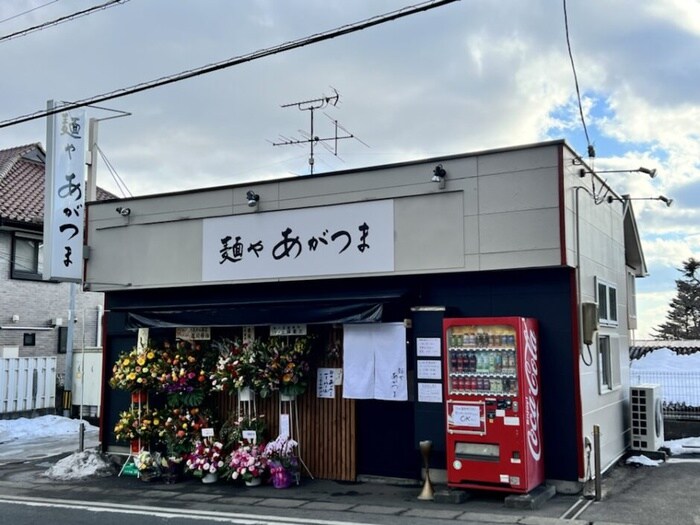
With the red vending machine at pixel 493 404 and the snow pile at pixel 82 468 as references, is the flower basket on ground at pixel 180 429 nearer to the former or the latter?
the snow pile at pixel 82 468

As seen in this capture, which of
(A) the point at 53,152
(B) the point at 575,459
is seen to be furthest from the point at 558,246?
(A) the point at 53,152

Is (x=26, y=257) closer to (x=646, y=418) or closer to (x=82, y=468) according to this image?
(x=82, y=468)

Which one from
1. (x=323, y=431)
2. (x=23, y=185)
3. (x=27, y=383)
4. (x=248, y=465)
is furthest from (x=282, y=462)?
(x=23, y=185)

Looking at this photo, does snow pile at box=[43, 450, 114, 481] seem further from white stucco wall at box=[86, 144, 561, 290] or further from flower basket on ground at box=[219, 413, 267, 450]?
white stucco wall at box=[86, 144, 561, 290]

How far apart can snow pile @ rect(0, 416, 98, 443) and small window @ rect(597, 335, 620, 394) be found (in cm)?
1339

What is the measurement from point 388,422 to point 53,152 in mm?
8282

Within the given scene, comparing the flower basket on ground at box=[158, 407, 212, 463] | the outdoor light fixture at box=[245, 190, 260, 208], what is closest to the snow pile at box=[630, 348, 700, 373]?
the outdoor light fixture at box=[245, 190, 260, 208]

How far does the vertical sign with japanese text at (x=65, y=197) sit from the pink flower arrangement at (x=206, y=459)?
14.4 ft

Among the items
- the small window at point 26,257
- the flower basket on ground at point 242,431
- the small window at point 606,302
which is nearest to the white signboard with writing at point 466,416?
the small window at point 606,302

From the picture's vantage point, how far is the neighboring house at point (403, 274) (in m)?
9.61

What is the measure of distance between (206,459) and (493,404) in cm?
485

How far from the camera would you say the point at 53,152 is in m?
13.1

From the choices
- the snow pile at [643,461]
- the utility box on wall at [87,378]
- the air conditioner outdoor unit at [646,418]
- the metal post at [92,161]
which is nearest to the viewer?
the snow pile at [643,461]

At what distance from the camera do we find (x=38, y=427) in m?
18.2
